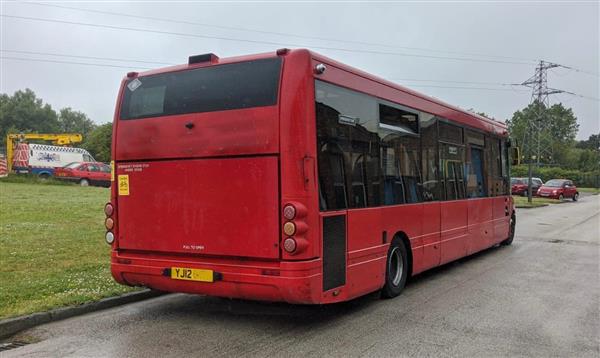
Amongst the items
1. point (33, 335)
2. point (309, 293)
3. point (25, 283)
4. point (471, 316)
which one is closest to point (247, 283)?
point (309, 293)

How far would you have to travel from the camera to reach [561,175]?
73.2 meters

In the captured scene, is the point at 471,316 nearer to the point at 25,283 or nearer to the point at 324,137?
the point at 324,137

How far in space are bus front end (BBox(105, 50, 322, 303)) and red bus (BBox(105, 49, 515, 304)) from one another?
0.01 meters

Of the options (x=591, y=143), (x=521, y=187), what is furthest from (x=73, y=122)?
(x=591, y=143)

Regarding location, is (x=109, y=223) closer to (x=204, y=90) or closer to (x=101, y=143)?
(x=204, y=90)

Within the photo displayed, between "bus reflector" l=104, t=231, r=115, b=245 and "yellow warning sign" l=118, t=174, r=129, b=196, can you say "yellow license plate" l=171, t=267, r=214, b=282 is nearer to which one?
"bus reflector" l=104, t=231, r=115, b=245

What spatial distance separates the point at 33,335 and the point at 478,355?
4.65 meters

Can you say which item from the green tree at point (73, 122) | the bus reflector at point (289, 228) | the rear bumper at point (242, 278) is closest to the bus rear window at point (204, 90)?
the bus reflector at point (289, 228)

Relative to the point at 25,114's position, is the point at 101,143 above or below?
below

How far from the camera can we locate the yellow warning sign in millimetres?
6848

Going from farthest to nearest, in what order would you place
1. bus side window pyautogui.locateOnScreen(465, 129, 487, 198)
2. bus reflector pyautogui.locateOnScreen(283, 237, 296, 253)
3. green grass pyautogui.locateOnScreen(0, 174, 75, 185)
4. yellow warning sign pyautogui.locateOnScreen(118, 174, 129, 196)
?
green grass pyautogui.locateOnScreen(0, 174, 75, 185) < bus side window pyautogui.locateOnScreen(465, 129, 487, 198) < yellow warning sign pyautogui.locateOnScreen(118, 174, 129, 196) < bus reflector pyautogui.locateOnScreen(283, 237, 296, 253)

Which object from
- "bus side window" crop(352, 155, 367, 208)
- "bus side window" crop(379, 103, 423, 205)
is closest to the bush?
"bus side window" crop(379, 103, 423, 205)

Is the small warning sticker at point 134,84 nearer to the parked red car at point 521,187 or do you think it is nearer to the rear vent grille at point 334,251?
the rear vent grille at point 334,251

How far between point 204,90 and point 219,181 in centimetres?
110
